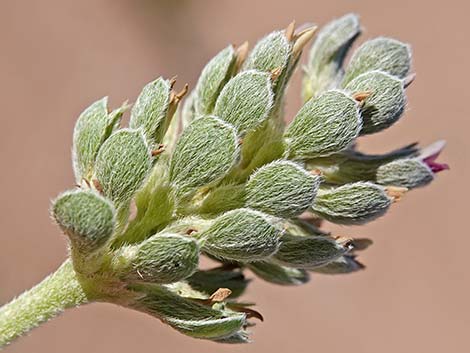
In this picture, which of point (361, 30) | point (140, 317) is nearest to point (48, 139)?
point (140, 317)

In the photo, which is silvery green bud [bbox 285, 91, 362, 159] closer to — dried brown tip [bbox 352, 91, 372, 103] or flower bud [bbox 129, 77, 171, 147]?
dried brown tip [bbox 352, 91, 372, 103]

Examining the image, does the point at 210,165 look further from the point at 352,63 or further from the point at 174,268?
the point at 352,63

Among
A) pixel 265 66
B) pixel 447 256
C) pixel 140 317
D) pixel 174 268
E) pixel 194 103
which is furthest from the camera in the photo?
pixel 447 256

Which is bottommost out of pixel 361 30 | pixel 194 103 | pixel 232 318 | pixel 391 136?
pixel 232 318

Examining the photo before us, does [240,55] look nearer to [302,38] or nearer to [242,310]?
[302,38]

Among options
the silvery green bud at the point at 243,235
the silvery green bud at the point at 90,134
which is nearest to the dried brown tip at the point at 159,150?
the silvery green bud at the point at 90,134

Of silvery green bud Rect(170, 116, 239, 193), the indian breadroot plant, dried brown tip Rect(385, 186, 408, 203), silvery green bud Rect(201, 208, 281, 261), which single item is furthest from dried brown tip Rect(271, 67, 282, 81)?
dried brown tip Rect(385, 186, 408, 203)

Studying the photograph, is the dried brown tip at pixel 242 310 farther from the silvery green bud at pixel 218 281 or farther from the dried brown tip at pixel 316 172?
the dried brown tip at pixel 316 172
